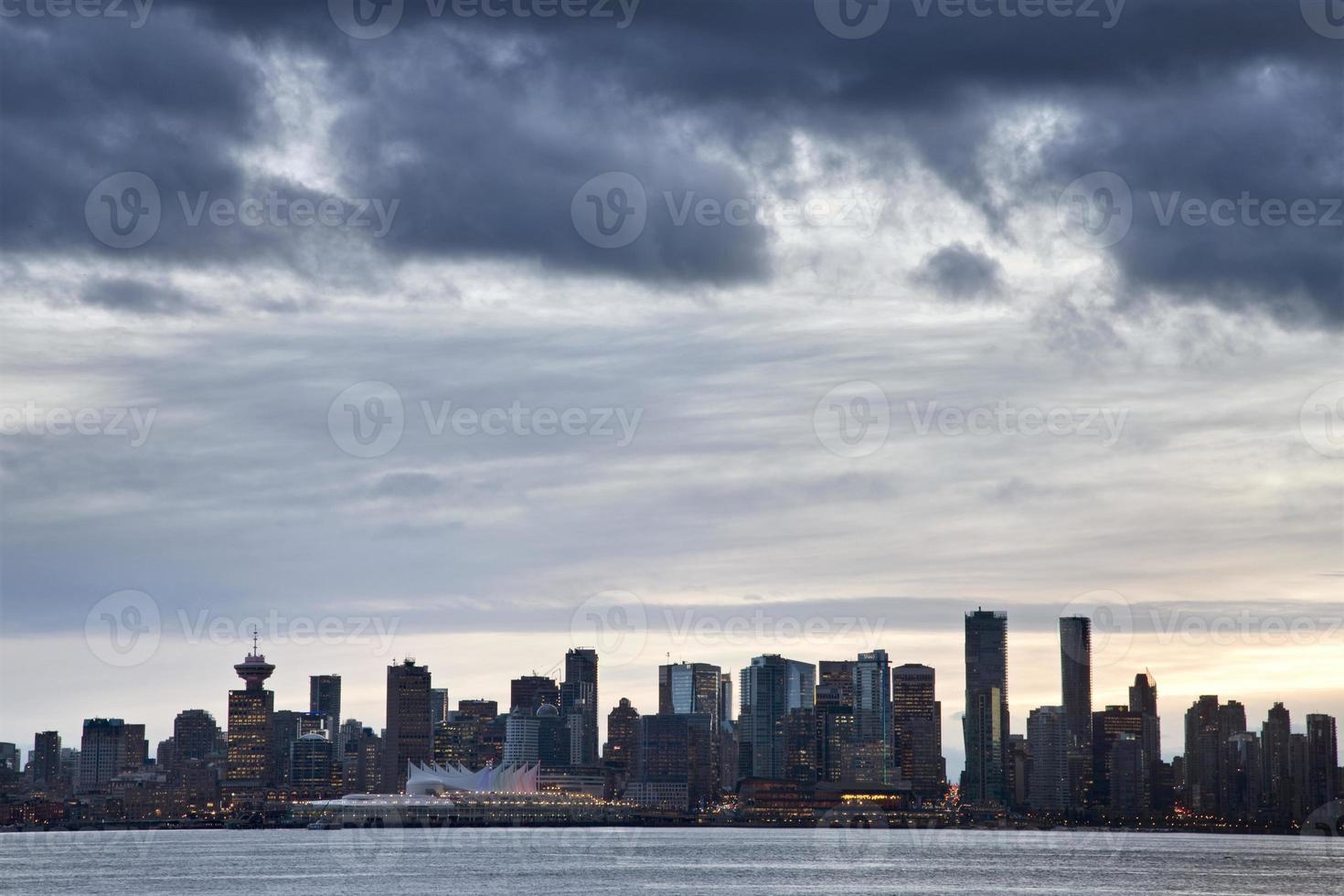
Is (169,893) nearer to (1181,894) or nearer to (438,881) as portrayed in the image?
(438,881)

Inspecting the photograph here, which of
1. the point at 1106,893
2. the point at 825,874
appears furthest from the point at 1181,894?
the point at 825,874

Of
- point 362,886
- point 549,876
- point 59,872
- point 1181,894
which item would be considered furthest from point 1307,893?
point 59,872

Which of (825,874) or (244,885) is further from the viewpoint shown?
(825,874)

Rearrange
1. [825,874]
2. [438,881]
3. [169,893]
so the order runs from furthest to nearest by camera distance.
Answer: [825,874]
[438,881]
[169,893]

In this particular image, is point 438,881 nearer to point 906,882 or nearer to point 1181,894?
point 906,882

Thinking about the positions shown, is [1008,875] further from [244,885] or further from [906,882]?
[244,885]

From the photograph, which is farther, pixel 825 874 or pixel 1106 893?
pixel 825 874

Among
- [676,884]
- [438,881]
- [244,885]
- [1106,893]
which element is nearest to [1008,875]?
[1106,893]

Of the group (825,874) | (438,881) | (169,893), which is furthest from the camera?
(825,874)
